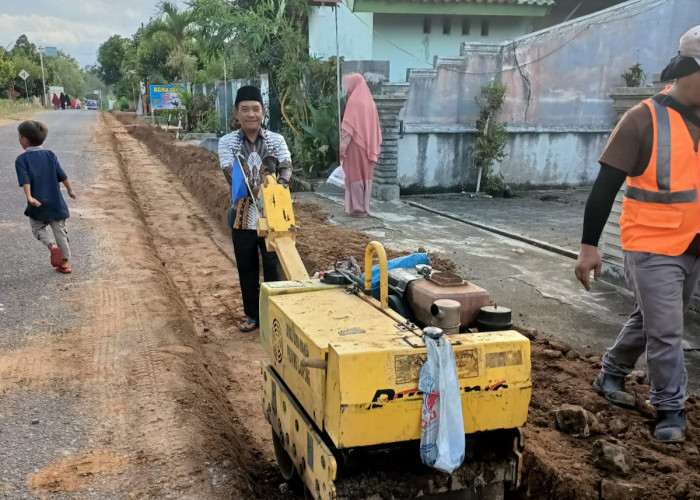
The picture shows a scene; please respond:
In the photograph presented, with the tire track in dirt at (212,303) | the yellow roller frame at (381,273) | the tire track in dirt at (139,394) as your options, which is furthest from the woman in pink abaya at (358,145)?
the yellow roller frame at (381,273)

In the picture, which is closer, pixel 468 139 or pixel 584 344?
pixel 584 344

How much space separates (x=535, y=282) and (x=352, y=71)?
6.10m

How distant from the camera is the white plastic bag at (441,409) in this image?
1997 mm

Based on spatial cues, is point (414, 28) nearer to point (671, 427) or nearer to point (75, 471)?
point (671, 427)

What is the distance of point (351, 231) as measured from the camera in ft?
25.7

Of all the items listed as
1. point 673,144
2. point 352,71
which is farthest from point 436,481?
point 352,71

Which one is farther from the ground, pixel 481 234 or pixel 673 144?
pixel 673 144

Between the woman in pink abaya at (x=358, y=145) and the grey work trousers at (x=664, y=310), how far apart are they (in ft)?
20.0

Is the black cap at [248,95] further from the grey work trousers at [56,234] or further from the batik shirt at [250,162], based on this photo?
the grey work trousers at [56,234]

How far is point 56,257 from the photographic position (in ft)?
19.2

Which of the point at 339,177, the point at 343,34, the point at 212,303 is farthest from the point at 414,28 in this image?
the point at 212,303

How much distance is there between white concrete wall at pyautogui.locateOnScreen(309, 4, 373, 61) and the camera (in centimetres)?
1319

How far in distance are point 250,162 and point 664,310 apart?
3040 millimetres

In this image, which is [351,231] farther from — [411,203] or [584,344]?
[584,344]
